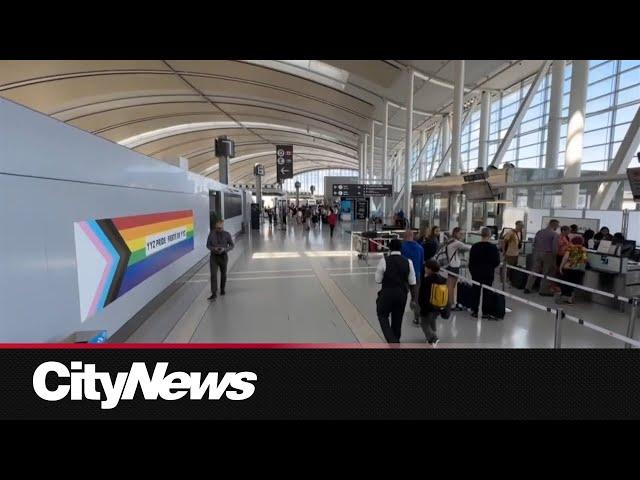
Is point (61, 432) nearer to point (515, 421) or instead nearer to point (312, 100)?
point (515, 421)

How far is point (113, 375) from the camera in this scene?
96.9 inches

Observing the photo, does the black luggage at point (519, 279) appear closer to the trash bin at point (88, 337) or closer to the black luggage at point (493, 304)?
the black luggage at point (493, 304)

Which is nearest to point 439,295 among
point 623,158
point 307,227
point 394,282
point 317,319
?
point 394,282

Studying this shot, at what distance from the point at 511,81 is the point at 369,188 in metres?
10.8

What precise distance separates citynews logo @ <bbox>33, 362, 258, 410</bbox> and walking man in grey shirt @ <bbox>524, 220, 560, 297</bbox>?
679 cm

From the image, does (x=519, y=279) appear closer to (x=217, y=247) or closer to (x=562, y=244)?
(x=562, y=244)

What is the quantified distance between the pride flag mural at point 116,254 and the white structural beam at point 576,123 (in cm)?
1120

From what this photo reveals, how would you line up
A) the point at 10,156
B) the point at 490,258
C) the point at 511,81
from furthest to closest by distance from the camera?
the point at 511,81 → the point at 490,258 → the point at 10,156

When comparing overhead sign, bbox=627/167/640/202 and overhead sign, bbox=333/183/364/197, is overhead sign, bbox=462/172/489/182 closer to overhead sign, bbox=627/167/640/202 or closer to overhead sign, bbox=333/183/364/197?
overhead sign, bbox=627/167/640/202

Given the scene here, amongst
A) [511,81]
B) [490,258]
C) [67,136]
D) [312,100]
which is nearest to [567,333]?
[490,258]

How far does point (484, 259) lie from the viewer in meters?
5.61

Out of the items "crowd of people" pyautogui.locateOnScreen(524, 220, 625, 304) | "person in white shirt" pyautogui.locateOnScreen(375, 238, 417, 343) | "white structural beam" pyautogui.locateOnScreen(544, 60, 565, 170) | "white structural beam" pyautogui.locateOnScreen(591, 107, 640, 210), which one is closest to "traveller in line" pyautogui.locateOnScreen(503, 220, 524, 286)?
"crowd of people" pyautogui.locateOnScreen(524, 220, 625, 304)

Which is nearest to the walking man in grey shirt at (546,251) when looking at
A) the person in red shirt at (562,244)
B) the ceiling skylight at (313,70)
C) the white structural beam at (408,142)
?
the person in red shirt at (562,244)

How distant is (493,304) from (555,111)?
1080 cm
